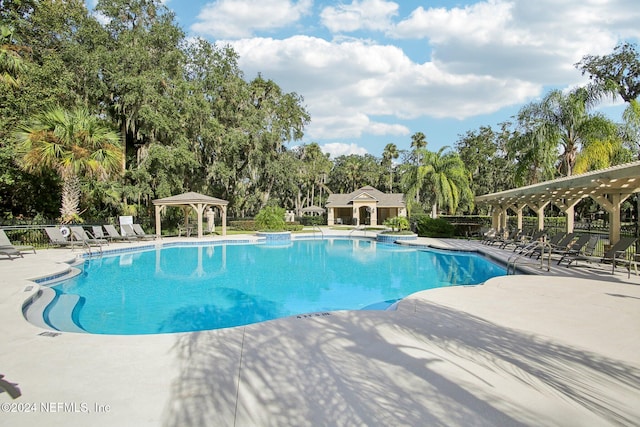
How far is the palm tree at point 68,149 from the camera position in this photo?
13.6m

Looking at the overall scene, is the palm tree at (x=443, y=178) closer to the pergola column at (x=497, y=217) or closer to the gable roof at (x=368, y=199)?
the pergola column at (x=497, y=217)

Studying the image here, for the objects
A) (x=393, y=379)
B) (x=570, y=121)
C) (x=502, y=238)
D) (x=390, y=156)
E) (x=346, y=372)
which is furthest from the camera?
(x=390, y=156)

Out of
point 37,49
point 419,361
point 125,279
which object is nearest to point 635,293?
point 419,361

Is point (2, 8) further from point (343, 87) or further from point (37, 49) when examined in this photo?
point (343, 87)

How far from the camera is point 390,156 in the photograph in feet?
165

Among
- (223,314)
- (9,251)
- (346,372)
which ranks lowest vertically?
(223,314)

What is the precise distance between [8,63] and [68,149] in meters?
3.86

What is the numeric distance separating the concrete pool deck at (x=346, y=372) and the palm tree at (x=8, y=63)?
513 inches

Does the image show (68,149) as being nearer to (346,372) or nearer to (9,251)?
(9,251)

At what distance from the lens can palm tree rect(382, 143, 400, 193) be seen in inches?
1951

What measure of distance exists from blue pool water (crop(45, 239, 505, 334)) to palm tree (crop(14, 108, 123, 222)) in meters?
3.82

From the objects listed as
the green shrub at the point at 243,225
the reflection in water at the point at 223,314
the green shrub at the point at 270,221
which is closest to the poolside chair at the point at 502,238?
the green shrub at the point at 270,221

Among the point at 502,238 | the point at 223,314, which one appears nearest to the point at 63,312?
the point at 223,314

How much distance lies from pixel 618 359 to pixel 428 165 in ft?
68.2
